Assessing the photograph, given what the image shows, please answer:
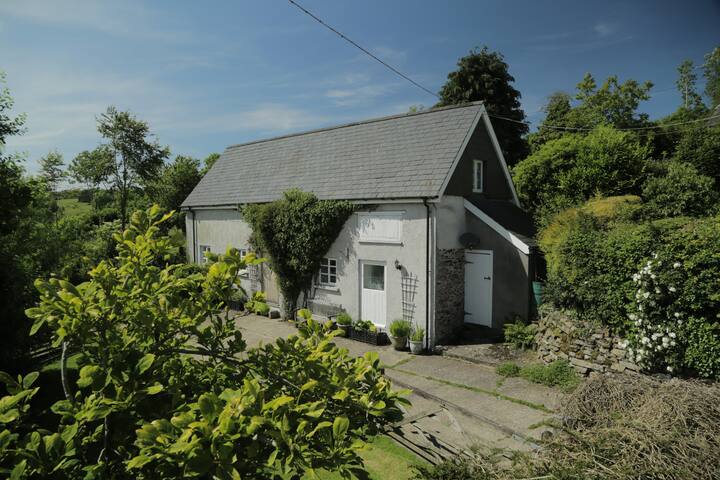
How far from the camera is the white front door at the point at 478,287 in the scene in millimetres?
13672

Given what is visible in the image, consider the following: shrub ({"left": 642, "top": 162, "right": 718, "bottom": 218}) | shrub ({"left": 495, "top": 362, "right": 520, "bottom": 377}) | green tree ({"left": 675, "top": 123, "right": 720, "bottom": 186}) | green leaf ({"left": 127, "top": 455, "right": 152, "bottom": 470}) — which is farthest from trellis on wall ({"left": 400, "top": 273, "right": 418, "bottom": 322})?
green tree ({"left": 675, "top": 123, "right": 720, "bottom": 186})

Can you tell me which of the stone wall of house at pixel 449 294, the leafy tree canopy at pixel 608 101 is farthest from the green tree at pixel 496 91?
the stone wall of house at pixel 449 294

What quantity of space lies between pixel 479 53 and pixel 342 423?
3569cm

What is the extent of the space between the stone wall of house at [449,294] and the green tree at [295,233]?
3883 mm

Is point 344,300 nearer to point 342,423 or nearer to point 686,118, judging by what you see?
point 342,423

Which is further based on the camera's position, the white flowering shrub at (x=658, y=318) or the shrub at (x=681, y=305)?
the white flowering shrub at (x=658, y=318)

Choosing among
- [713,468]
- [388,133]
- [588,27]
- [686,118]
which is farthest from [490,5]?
[686,118]

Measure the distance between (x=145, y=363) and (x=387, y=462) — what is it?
19.0ft

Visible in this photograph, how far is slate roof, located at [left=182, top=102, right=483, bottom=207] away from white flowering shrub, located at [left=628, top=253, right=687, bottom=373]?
592 cm

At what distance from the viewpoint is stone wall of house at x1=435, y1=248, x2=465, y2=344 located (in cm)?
1318

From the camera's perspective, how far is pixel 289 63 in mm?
10461

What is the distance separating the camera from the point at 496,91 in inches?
1273

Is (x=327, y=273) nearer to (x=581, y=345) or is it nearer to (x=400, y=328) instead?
(x=400, y=328)

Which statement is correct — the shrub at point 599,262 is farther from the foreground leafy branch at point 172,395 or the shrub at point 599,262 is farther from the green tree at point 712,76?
the green tree at point 712,76
